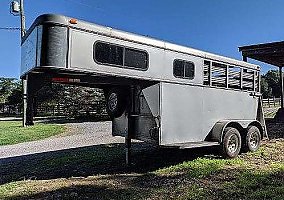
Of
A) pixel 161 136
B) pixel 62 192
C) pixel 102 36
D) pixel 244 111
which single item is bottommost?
pixel 62 192

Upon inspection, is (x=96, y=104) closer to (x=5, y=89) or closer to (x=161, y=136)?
(x=161, y=136)

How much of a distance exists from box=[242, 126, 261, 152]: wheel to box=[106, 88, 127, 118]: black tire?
397 centimetres

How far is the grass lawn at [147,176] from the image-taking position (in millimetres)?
5457

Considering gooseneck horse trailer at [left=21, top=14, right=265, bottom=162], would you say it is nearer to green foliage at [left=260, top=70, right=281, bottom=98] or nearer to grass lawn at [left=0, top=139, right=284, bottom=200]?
grass lawn at [left=0, top=139, right=284, bottom=200]

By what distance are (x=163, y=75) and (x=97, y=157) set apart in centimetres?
353

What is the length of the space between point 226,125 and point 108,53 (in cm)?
388

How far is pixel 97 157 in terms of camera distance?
9.12 meters

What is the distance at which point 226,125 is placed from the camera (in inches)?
324

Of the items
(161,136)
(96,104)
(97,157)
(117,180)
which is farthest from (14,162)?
(96,104)

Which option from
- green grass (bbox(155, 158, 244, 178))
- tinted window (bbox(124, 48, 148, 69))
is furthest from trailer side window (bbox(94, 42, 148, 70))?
green grass (bbox(155, 158, 244, 178))

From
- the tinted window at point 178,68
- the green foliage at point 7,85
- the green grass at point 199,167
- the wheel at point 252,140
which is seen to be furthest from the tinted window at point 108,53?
the green foliage at point 7,85

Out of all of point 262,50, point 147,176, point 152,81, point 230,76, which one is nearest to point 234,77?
point 230,76

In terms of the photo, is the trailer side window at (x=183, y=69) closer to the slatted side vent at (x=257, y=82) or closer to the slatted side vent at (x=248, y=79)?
the slatted side vent at (x=248, y=79)

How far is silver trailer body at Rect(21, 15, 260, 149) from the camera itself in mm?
5543
